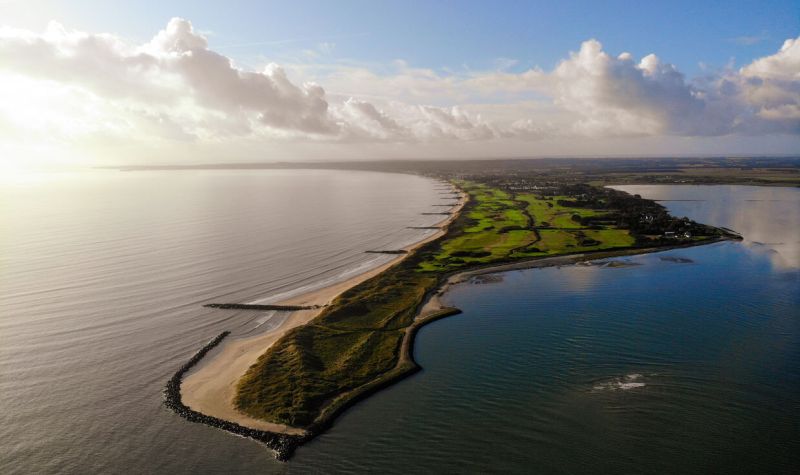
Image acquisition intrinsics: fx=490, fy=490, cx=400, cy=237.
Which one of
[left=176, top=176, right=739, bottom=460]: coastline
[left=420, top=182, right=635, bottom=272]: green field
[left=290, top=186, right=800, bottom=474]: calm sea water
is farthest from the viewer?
[left=420, top=182, right=635, bottom=272]: green field

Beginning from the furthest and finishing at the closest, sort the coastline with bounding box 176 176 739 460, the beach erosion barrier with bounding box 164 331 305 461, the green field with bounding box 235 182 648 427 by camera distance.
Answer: the green field with bounding box 235 182 648 427
the coastline with bounding box 176 176 739 460
the beach erosion barrier with bounding box 164 331 305 461

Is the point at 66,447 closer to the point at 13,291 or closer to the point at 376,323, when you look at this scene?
the point at 376,323

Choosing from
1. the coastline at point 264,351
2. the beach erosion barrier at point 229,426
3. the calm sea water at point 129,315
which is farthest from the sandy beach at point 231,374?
the calm sea water at point 129,315

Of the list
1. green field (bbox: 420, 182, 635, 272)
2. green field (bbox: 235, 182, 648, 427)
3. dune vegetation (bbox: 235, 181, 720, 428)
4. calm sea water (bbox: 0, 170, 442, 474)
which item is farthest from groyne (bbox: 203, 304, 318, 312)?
green field (bbox: 420, 182, 635, 272)

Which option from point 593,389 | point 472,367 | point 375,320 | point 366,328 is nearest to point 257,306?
point 375,320

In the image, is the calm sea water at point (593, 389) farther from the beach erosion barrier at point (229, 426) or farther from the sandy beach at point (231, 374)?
the sandy beach at point (231, 374)

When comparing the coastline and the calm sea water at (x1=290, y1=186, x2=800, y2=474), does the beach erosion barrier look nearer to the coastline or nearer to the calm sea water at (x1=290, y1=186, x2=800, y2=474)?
the coastline

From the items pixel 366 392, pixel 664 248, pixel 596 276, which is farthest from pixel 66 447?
pixel 664 248
